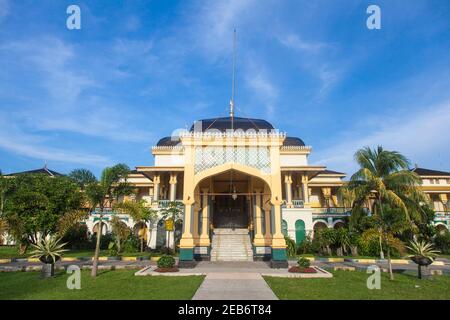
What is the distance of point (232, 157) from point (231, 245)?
6.87m

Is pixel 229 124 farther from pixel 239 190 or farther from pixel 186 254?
pixel 186 254

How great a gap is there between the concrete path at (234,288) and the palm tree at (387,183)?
36.1 feet

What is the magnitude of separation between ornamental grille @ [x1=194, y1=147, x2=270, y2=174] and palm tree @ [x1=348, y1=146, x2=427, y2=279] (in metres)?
7.73

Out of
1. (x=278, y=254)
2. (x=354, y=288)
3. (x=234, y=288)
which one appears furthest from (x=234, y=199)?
(x=354, y=288)

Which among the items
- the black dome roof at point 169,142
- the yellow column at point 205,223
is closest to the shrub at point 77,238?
the black dome roof at point 169,142

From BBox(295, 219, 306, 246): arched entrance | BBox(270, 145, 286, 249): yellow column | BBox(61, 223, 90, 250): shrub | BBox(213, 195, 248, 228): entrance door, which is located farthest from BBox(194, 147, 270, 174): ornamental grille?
BBox(61, 223, 90, 250): shrub

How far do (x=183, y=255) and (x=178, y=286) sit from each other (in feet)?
16.8

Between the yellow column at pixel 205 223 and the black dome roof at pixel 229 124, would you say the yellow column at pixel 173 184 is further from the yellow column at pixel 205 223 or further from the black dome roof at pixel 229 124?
the yellow column at pixel 205 223

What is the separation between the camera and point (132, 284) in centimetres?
1002

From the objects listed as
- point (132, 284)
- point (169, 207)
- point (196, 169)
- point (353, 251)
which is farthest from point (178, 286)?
point (353, 251)

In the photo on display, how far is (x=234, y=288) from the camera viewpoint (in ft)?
30.8

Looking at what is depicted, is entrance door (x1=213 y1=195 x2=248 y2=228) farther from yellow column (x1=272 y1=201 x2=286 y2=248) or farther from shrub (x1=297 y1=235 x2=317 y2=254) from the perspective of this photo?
yellow column (x1=272 y1=201 x2=286 y2=248)

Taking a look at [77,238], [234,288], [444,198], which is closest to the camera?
[234,288]

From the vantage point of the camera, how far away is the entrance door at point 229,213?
22734mm
